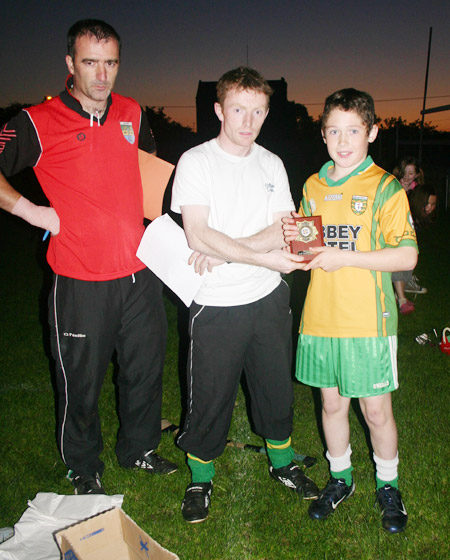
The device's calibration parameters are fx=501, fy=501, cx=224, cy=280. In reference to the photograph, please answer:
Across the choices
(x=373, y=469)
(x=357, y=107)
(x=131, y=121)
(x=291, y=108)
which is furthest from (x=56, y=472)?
(x=291, y=108)

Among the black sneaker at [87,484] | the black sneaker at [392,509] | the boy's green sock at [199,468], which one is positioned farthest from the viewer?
the black sneaker at [87,484]

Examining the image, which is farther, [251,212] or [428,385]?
[428,385]

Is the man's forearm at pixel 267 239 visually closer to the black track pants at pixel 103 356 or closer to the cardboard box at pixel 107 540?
the black track pants at pixel 103 356

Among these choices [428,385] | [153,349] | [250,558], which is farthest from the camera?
[428,385]

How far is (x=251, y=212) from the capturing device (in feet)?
8.58

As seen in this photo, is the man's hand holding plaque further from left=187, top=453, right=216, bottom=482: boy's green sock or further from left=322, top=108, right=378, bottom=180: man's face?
left=187, top=453, right=216, bottom=482: boy's green sock

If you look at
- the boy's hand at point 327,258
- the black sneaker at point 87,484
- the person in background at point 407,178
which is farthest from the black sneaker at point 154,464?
the person in background at point 407,178

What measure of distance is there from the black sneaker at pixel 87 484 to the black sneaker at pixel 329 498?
4.19 feet

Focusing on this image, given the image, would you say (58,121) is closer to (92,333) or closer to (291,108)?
(92,333)

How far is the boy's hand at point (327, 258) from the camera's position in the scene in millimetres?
2387

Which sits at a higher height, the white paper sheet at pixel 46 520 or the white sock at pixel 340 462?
the white sock at pixel 340 462

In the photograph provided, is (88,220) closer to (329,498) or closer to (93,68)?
(93,68)

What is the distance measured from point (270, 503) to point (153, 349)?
116 cm

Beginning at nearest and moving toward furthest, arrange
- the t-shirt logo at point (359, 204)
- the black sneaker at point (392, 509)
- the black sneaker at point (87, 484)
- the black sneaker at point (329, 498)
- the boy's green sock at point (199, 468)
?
the t-shirt logo at point (359, 204) < the black sneaker at point (392, 509) < the black sneaker at point (329, 498) < the boy's green sock at point (199, 468) < the black sneaker at point (87, 484)
